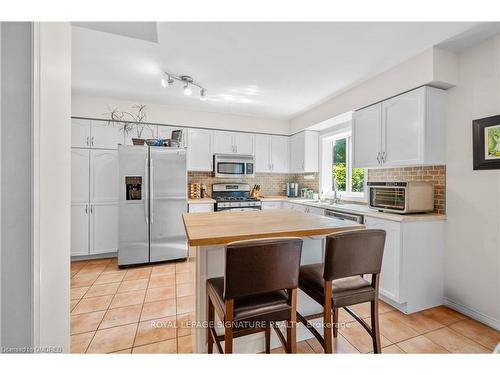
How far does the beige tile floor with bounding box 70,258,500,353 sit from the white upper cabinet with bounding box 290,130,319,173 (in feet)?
8.46

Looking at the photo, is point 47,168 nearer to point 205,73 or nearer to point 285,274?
point 285,274

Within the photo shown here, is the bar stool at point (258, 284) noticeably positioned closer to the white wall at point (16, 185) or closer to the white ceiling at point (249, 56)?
the white wall at point (16, 185)

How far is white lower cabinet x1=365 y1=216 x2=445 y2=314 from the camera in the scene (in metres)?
2.15

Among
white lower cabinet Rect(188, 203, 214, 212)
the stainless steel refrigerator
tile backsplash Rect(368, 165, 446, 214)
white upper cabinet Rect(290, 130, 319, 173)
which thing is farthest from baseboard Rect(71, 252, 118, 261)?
tile backsplash Rect(368, 165, 446, 214)

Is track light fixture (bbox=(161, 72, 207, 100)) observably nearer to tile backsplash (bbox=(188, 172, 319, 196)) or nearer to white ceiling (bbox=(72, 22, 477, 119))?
white ceiling (bbox=(72, 22, 477, 119))

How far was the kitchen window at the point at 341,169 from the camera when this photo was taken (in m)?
3.68

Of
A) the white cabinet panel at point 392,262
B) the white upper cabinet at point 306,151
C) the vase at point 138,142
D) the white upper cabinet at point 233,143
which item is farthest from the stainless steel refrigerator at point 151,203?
the white cabinet panel at point 392,262

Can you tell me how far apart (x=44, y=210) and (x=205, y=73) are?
234cm

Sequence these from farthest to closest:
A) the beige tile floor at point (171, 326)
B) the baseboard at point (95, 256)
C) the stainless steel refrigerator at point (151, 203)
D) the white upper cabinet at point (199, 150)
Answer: the white upper cabinet at point (199, 150) → the baseboard at point (95, 256) → the stainless steel refrigerator at point (151, 203) → the beige tile floor at point (171, 326)

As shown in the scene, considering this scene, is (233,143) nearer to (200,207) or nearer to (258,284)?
(200,207)

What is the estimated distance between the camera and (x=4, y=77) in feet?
2.54

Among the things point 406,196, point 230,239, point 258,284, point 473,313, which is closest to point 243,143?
point 406,196

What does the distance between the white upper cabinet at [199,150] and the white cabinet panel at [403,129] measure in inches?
110

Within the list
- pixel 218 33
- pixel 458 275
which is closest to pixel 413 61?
pixel 218 33
